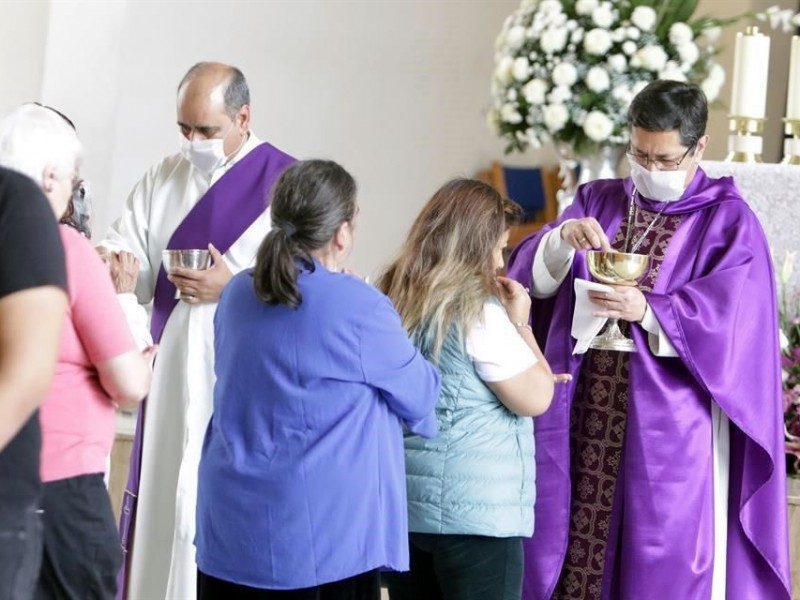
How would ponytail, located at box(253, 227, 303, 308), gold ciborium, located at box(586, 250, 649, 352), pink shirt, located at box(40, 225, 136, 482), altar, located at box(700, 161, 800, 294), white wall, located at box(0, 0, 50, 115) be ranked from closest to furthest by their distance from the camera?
1. pink shirt, located at box(40, 225, 136, 482)
2. ponytail, located at box(253, 227, 303, 308)
3. gold ciborium, located at box(586, 250, 649, 352)
4. altar, located at box(700, 161, 800, 294)
5. white wall, located at box(0, 0, 50, 115)

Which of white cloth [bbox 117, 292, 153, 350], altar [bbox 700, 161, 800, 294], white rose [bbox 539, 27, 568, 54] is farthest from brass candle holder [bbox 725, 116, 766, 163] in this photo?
white cloth [bbox 117, 292, 153, 350]

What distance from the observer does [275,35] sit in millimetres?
6797

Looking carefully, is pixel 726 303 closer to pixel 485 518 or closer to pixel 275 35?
pixel 485 518

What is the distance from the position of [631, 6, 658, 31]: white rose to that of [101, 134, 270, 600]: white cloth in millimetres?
1914

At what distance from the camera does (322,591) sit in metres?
2.91

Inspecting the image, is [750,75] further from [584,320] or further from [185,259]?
[185,259]

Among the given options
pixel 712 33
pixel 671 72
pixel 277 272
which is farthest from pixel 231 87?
pixel 712 33

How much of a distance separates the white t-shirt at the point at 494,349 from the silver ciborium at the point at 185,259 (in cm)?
95

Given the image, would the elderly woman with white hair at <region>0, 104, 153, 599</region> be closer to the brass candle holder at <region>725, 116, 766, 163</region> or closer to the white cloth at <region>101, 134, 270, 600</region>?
the white cloth at <region>101, 134, 270, 600</region>

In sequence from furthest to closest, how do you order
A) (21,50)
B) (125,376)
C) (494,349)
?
(21,50) < (494,349) < (125,376)

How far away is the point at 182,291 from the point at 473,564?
114 cm

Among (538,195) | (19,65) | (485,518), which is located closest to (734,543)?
(485,518)

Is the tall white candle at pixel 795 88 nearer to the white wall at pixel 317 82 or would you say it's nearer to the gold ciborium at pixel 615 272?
the gold ciborium at pixel 615 272

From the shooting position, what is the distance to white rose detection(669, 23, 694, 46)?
5598 mm
